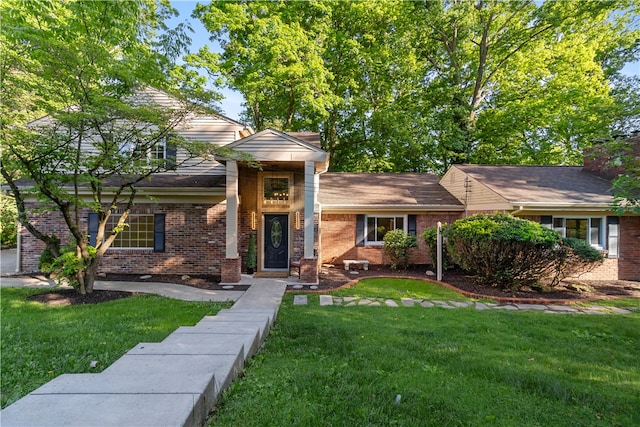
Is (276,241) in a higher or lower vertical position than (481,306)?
higher

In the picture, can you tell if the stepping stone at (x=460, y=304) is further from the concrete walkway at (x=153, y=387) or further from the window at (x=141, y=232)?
the window at (x=141, y=232)

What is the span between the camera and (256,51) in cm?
1625

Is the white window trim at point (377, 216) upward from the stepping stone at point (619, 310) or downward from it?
upward

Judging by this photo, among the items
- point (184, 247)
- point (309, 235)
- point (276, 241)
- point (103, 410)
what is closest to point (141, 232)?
point (184, 247)

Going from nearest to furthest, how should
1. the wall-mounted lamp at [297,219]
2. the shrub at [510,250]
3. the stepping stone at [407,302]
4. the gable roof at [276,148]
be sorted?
the stepping stone at [407,302], the shrub at [510,250], the gable roof at [276,148], the wall-mounted lamp at [297,219]

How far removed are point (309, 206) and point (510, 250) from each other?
5765 millimetres

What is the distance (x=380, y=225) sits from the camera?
1263cm

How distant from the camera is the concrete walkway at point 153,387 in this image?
2.08 meters

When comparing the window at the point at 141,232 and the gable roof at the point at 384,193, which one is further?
the gable roof at the point at 384,193

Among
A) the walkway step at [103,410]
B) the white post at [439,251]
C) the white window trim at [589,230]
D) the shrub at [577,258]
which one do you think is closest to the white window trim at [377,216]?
the white post at [439,251]

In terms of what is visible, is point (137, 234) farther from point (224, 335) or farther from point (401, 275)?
point (401, 275)

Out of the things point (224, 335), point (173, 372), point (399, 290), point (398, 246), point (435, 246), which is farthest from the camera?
point (398, 246)

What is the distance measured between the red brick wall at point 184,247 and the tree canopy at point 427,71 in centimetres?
879

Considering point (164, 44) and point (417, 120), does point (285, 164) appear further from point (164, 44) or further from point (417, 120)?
point (417, 120)
